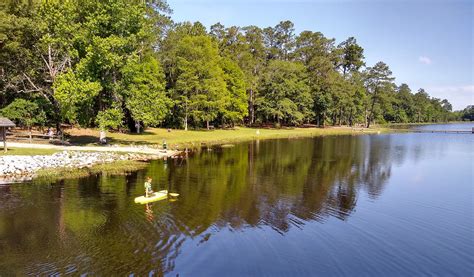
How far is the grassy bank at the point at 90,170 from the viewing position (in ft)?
103

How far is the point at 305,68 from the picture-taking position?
11125 centimetres

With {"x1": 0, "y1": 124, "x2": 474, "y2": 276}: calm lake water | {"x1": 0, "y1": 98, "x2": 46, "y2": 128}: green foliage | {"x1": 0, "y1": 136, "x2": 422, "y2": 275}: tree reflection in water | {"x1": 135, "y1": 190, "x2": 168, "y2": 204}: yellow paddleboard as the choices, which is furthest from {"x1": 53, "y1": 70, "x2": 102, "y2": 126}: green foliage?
{"x1": 135, "y1": 190, "x2": 168, "y2": 204}: yellow paddleboard

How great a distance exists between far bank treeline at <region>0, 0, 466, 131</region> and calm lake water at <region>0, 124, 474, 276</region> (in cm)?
1600

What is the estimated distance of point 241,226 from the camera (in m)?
20.5

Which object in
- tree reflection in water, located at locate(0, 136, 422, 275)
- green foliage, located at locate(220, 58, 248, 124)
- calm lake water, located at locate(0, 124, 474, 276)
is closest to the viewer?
calm lake water, located at locate(0, 124, 474, 276)

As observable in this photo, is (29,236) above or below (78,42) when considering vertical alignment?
below

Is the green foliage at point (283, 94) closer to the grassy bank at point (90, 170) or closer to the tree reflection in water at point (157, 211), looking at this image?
the tree reflection in water at point (157, 211)

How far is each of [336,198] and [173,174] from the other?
15.1 meters

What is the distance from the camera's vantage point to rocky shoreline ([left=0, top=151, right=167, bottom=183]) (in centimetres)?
3084

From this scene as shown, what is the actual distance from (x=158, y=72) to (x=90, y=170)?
3764cm

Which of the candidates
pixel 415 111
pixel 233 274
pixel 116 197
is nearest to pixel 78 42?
pixel 116 197

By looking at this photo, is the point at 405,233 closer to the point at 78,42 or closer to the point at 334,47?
the point at 78,42

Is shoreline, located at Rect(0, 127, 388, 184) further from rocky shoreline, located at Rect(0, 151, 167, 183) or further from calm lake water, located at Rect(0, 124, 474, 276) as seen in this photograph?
calm lake water, located at Rect(0, 124, 474, 276)

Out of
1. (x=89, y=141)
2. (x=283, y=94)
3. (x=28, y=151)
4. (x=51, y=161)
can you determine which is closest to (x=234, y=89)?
(x=283, y=94)
